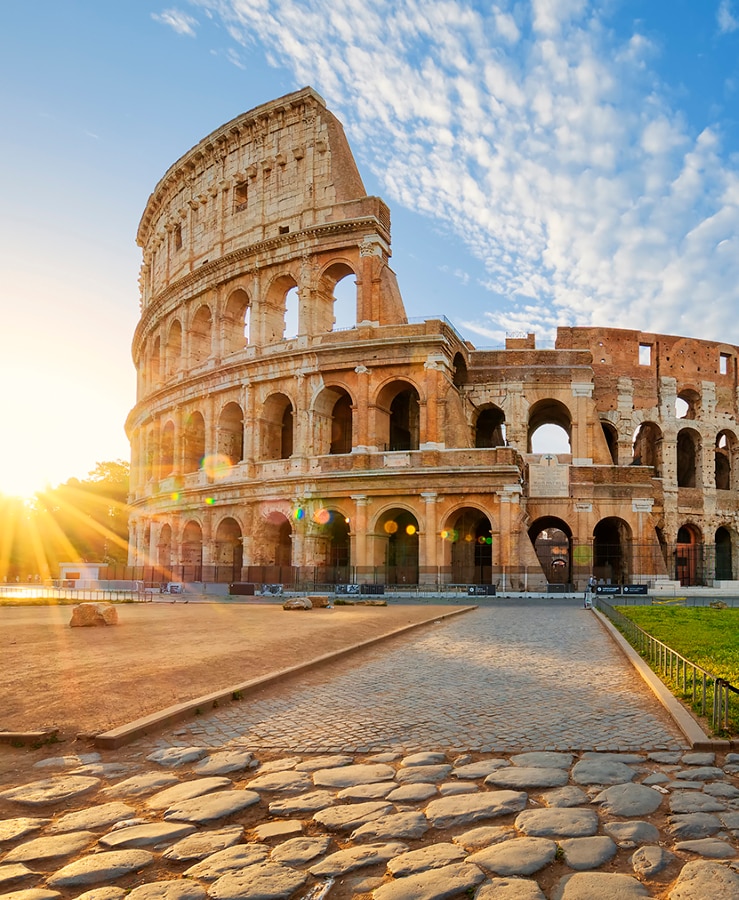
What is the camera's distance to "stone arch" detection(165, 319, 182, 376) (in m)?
38.6

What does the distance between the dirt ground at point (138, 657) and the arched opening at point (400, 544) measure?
12894 mm

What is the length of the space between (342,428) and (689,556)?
19.0m

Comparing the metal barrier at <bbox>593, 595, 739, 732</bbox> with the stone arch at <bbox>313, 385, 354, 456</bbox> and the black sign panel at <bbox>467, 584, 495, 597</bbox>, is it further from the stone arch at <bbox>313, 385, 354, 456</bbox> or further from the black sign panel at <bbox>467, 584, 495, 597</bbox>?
the stone arch at <bbox>313, 385, 354, 456</bbox>

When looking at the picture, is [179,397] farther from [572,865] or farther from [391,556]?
[572,865]

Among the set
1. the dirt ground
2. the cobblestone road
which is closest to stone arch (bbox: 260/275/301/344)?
the dirt ground

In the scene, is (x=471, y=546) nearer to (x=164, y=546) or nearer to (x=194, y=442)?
(x=194, y=442)

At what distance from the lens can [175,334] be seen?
128 ft

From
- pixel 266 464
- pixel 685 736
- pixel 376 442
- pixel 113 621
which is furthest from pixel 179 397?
pixel 685 736

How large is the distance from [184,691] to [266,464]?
80.4ft

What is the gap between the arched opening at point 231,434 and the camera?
3394 cm

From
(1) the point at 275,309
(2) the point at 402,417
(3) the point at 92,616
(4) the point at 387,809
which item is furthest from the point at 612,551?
(4) the point at 387,809

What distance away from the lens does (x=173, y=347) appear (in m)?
39.2

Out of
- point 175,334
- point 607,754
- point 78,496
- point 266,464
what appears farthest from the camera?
point 78,496

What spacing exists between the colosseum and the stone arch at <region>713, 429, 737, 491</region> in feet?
0.36
